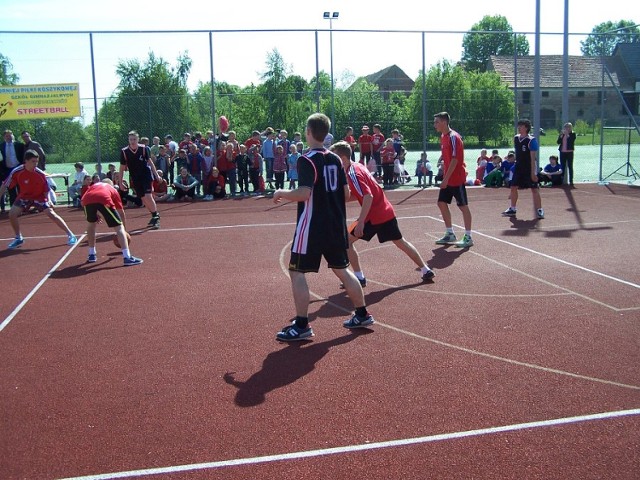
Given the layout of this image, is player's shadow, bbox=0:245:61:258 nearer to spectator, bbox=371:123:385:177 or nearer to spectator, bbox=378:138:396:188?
spectator, bbox=378:138:396:188

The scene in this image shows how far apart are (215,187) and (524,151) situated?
9.86m

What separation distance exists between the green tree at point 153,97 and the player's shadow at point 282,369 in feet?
52.4

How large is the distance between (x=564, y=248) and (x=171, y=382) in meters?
7.38

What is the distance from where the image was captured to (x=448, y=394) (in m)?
5.09

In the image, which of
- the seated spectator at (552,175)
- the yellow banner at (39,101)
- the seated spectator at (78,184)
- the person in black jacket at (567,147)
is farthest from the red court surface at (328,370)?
the seated spectator at (552,175)

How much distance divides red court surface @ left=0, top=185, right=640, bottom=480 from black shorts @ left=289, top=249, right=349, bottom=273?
737mm

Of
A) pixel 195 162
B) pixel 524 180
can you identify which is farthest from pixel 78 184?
pixel 524 180

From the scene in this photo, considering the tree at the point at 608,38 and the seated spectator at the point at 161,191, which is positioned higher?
the tree at the point at 608,38

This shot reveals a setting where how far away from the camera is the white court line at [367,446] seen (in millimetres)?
4070

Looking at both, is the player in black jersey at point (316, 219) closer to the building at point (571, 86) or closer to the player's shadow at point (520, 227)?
the player's shadow at point (520, 227)

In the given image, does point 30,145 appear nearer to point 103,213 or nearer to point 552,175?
point 103,213

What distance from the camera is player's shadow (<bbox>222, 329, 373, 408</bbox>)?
522 centimetres

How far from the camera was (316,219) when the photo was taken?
623cm

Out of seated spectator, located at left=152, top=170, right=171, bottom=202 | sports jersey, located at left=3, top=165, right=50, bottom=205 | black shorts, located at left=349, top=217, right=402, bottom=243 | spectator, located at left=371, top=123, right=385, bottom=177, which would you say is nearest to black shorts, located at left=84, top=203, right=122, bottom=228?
sports jersey, located at left=3, top=165, right=50, bottom=205
